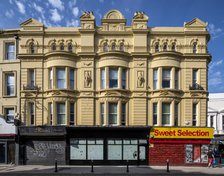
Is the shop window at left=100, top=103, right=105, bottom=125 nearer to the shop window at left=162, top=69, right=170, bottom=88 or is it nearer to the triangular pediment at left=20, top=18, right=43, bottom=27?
the shop window at left=162, top=69, right=170, bottom=88

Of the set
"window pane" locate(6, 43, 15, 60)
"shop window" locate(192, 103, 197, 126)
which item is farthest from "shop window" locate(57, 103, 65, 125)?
"shop window" locate(192, 103, 197, 126)

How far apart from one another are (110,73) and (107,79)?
0.67 metres

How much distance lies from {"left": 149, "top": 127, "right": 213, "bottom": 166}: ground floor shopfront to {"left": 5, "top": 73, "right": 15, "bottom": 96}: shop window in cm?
1331

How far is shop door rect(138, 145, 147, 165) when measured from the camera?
68.9 ft

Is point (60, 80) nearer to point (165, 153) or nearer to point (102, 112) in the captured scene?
point (102, 112)

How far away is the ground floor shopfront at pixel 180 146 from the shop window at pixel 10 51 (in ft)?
47.9

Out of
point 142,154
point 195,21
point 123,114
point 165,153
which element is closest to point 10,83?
point 123,114

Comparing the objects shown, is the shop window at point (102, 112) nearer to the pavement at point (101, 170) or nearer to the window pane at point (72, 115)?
the window pane at point (72, 115)

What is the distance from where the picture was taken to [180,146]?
21.0 meters

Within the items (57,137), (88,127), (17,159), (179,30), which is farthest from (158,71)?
(17,159)

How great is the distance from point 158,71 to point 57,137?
1060 centimetres

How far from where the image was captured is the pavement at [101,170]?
17516 millimetres

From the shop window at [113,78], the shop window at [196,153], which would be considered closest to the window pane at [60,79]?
the shop window at [113,78]

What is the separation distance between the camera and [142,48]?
21469mm
